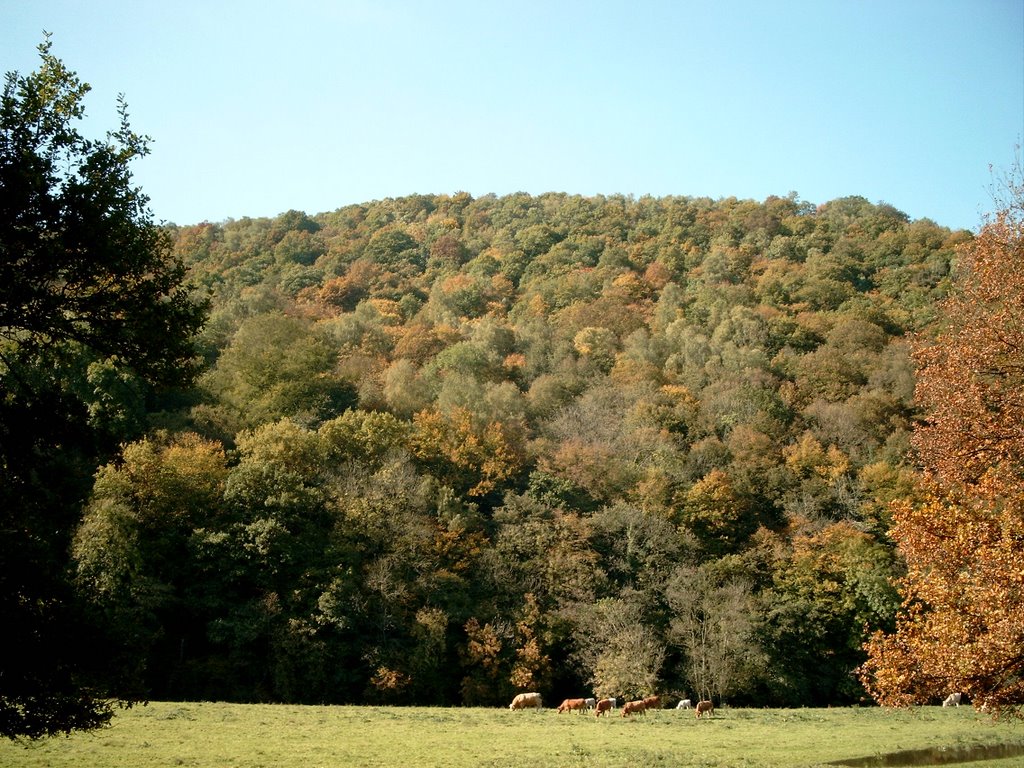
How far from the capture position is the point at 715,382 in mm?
68688

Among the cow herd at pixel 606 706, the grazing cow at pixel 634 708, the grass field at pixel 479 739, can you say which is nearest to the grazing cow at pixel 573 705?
the cow herd at pixel 606 706

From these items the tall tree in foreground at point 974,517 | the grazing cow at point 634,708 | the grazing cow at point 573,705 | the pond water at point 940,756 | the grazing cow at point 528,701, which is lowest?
the grazing cow at point 528,701

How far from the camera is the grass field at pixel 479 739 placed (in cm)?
1875

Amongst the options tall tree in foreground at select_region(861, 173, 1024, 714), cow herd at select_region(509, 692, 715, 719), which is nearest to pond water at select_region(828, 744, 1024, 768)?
tall tree in foreground at select_region(861, 173, 1024, 714)

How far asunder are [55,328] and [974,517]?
14946 millimetres

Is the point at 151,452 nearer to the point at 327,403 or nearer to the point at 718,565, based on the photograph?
the point at 327,403

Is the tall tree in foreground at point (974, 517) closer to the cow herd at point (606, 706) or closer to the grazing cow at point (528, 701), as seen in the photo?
the cow herd at point (606, 706)

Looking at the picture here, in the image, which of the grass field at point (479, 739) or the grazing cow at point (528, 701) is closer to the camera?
the grass field at point (479, 739)

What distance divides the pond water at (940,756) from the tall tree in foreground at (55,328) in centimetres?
1856

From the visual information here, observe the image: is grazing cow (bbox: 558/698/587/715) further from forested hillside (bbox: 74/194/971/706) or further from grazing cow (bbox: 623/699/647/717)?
forested hillside (bbox: 74/194/971/706)

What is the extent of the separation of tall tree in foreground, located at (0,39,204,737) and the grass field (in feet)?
18.2

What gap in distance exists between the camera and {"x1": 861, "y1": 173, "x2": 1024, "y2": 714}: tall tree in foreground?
12969 mm

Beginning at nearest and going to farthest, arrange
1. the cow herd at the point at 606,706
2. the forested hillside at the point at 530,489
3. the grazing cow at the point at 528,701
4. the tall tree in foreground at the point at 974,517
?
the tall tree in foreground at the point at 974,517
the cow herd at the point at 606,706
the grazing cow at the point at 528,701
the forested hillside at the point at 530,489

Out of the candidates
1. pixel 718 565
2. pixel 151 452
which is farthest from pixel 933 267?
pixel 151 452
